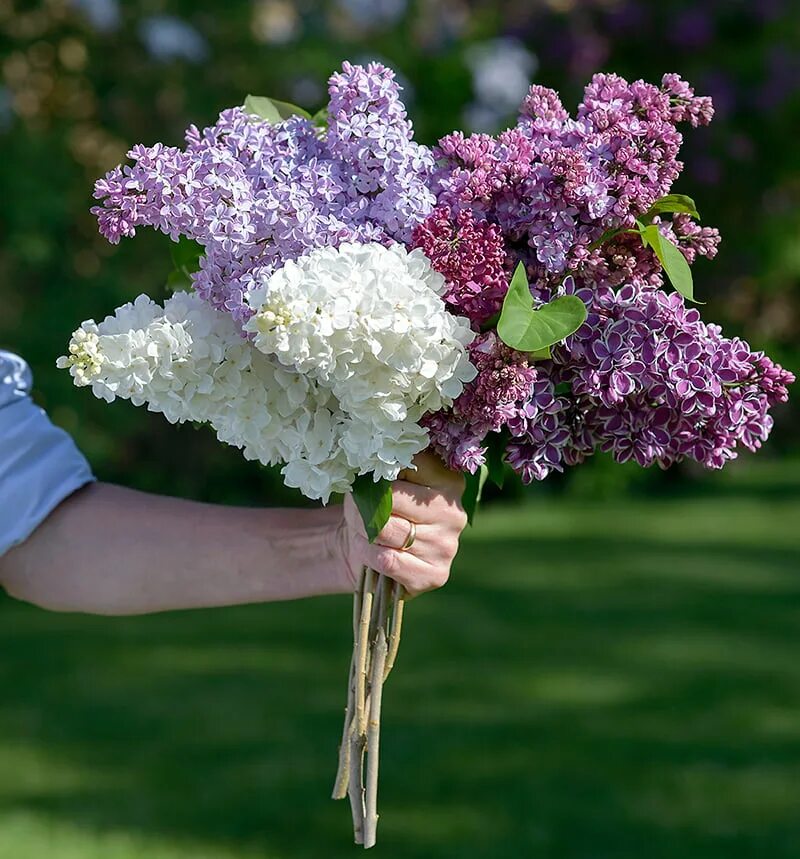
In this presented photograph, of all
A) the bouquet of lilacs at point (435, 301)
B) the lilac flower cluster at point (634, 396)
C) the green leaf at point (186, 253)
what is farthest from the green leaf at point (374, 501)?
the green leaf at point (186, 253)

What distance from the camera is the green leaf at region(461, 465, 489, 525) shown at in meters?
2.22

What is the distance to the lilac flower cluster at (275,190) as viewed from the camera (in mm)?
2010

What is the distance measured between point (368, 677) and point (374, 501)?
343mm

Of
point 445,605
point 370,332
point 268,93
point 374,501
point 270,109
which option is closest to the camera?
point 370,332

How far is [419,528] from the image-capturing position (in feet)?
7.32

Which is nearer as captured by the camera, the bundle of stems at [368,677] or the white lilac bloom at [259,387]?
the white lilac bloom at [259,387]

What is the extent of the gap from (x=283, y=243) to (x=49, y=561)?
90 cm

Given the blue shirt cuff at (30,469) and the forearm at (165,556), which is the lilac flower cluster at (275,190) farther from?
the blue shirt cuff at (30,469)

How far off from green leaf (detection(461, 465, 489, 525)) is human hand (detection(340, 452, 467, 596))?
0.05ft

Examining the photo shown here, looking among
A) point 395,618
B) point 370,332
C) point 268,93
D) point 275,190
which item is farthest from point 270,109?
point 268,93

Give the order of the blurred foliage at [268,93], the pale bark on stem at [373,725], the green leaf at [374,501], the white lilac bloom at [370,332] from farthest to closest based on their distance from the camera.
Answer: the blurred foliage at [268,93]
the pale bark on stem at [373,725]
the green leaf at [374,501]
the white lilac bloom at [370,332]

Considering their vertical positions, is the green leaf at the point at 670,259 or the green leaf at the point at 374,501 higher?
the green leaf at the point at 670,259

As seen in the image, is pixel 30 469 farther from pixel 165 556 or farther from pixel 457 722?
pixel 457 722

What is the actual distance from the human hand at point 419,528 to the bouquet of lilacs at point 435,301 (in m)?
0.06
